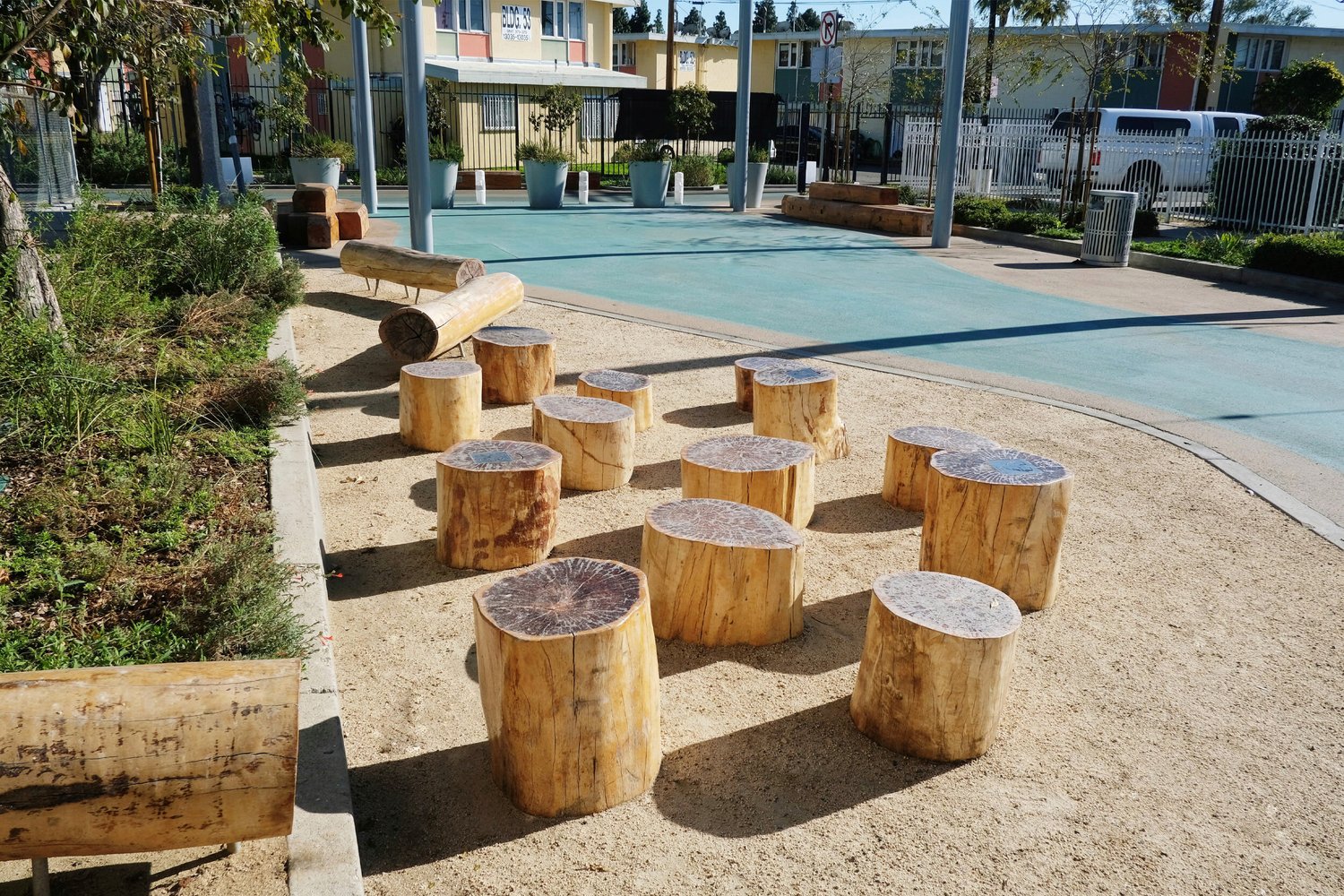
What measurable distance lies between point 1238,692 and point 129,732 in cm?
410

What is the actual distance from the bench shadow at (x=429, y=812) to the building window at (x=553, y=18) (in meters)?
38.8

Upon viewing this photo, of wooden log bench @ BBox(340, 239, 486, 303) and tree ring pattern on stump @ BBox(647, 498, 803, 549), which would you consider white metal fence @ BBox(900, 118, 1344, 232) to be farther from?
tree ring pattern on stump @ BBox(647, 498, 803, 549)

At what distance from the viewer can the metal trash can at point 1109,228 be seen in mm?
16484

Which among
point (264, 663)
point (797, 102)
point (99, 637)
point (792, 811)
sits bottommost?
point (792, 811)

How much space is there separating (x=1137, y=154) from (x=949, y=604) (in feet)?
71.1

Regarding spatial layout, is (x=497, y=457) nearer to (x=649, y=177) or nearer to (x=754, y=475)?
(x=754, y=475)

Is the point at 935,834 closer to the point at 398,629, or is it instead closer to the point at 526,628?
the point at 526,628

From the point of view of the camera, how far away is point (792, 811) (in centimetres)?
367

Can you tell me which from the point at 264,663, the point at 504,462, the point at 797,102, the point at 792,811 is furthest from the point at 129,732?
the point at 797,102

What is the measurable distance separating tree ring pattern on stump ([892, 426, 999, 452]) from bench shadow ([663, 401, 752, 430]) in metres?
1.79

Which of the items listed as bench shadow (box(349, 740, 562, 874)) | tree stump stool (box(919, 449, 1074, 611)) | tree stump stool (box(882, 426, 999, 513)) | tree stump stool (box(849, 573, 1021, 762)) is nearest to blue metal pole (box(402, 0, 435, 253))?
tree stump stool (box(882, 426, 999, 513))

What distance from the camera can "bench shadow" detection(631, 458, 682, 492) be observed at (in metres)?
6.70

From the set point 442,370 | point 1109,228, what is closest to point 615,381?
point 442,370

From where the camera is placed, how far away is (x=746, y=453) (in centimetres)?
577
